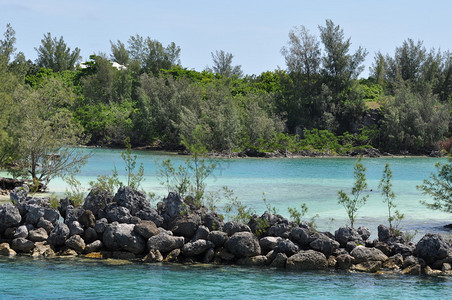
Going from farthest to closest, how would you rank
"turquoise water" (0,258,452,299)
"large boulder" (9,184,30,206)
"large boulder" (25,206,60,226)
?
1. "large boulder" (9,184,30,206)
2. "large boulder" (25,206,60,226)
3. "turquoise water" (0,258,452,299)

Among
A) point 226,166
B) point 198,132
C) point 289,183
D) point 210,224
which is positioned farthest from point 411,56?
point 210,224

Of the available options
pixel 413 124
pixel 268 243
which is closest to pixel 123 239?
pixel 268 243

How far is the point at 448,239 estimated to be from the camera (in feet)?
57.6

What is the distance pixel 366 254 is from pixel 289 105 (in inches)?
2042

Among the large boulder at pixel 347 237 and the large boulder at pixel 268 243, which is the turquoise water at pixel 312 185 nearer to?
the large boulder at pixel 347 237

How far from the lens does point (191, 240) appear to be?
15.2 metres

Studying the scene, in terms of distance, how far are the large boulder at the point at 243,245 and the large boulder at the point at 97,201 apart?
157 inches

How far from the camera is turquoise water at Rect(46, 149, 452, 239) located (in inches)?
847

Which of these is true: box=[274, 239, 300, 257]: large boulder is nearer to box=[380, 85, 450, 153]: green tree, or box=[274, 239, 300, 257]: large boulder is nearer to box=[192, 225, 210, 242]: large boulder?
box=[192, 225, 210, 242]: large boulder

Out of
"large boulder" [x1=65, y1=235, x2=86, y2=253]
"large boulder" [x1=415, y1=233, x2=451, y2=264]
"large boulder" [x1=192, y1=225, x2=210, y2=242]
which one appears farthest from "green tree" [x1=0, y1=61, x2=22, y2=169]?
"large boulder" [x1=415, y1=233, x2=451, y2=264]

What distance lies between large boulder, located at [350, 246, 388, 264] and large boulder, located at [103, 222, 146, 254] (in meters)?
5.49

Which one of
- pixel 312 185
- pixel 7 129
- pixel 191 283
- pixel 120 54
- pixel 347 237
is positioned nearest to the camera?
pixel 191 283

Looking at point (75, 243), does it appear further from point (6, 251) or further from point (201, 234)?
point (201, 234)

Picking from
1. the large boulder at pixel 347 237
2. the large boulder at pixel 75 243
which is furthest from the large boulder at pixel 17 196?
the large boulder at pixel 347 237
